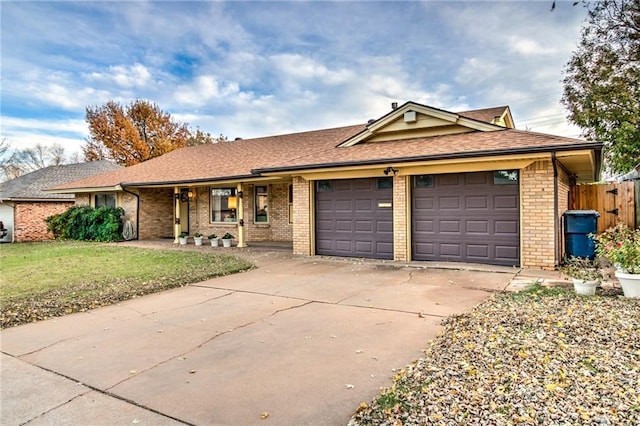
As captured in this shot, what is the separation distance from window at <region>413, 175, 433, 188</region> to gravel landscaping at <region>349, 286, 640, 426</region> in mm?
5133

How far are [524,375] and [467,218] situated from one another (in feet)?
20.8

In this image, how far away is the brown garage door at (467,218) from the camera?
27.9 feet

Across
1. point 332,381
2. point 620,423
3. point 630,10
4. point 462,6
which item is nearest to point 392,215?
point 462,6

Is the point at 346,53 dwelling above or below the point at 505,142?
above

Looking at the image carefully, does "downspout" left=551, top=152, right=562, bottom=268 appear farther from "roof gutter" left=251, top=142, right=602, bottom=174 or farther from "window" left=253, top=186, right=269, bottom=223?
"window" left=253, top=186, right=269, bottom=223

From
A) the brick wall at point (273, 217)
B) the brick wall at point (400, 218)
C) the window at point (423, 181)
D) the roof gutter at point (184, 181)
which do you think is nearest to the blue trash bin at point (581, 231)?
the window at point (423, 181)

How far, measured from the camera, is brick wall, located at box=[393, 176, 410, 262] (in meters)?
9.62

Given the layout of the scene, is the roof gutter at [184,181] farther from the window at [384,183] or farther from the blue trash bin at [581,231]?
the blue trash bin at [581,231]

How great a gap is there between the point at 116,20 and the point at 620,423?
1210cm

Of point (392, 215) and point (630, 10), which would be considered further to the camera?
point (630, 10)

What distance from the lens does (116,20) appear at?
32.2 ft

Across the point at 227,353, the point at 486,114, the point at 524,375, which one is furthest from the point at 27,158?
the point at 524,375

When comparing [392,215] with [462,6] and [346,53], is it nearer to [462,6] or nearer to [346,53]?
[462,6]

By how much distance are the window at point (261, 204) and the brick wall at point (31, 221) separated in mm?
11084
